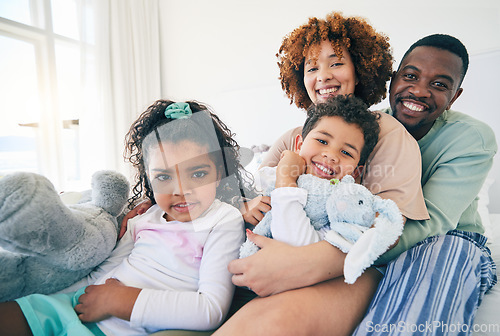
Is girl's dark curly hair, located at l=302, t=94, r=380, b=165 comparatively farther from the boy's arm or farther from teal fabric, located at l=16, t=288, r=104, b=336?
teal fabric, located at l=16, t=288, r=104, b=336

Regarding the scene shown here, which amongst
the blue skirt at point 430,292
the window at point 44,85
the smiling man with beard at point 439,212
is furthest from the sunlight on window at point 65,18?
the blue skirt at point 430,292

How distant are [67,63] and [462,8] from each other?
10.7 feet

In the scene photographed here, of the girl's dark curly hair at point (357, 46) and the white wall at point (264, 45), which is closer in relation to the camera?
the girl's dark curly hair at point (357, 46)

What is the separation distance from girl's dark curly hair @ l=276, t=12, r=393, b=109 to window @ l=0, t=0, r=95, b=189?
2.33 m

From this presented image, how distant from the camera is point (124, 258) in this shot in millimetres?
863

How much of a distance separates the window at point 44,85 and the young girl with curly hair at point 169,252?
A: 203 cm

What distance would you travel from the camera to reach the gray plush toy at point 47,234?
0.58 meters

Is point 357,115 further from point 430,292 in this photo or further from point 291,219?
point 430,292

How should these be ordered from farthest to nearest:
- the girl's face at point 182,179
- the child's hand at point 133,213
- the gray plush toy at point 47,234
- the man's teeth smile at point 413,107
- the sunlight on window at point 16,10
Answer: the sunlight on window at point 16,10 < the man's teeth smile at point 413,107 < the child's hand at point 133,213 < the girl's face at point 182,179 < the gray plush toy at point 47,234

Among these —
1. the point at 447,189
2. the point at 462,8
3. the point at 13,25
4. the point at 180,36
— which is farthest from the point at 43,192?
the point at 180,36

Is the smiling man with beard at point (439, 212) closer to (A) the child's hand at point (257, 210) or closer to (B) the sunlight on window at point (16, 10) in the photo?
(A) the child's hand at point (257, 210)

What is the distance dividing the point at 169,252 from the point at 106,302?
0.19 meters

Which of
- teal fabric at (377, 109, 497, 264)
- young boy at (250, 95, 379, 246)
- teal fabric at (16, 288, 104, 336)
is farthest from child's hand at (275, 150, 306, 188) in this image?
teal fabric at (16, 288, 104, 336)

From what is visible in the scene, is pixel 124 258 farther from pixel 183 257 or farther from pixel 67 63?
pixel 67 63
